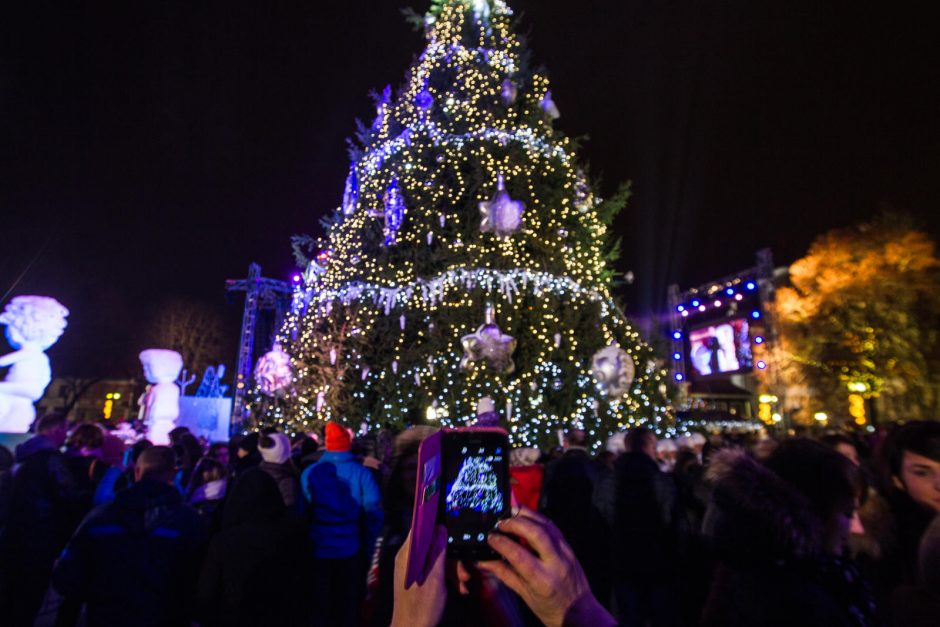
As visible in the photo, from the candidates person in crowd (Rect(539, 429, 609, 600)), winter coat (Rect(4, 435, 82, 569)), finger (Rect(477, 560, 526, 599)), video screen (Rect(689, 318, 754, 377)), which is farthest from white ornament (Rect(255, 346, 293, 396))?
video screen (Rect(689, 318, 754, 377))

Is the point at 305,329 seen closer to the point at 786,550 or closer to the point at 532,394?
the point at 532,394

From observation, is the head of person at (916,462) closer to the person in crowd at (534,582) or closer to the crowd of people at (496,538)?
the crowd of people at (496,538)

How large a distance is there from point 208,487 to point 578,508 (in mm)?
3460

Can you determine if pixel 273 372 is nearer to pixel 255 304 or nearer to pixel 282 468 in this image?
pixel 282 468

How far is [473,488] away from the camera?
45.9 inches

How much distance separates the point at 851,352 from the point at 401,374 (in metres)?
18.4

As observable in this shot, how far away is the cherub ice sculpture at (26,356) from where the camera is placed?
32.5ft

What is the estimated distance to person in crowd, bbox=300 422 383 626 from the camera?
4398 mm

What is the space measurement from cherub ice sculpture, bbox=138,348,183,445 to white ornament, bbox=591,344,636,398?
1008 centimetres

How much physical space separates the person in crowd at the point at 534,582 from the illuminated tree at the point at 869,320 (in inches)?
935

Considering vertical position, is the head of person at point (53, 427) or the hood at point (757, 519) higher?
the head of person at point (53, 427)

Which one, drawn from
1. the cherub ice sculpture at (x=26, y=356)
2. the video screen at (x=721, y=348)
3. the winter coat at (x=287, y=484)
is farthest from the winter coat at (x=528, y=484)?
the video screen at (x=721, y=348)

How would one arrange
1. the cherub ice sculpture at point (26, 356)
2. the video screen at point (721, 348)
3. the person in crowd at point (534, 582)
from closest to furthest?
the person in crowd at point (534, 582) < the cherub ice sculpture at point (26, 356) < the video screen at point (721, 348)

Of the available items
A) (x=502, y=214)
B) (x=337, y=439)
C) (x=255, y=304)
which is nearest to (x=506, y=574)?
(x=337, y=439)
